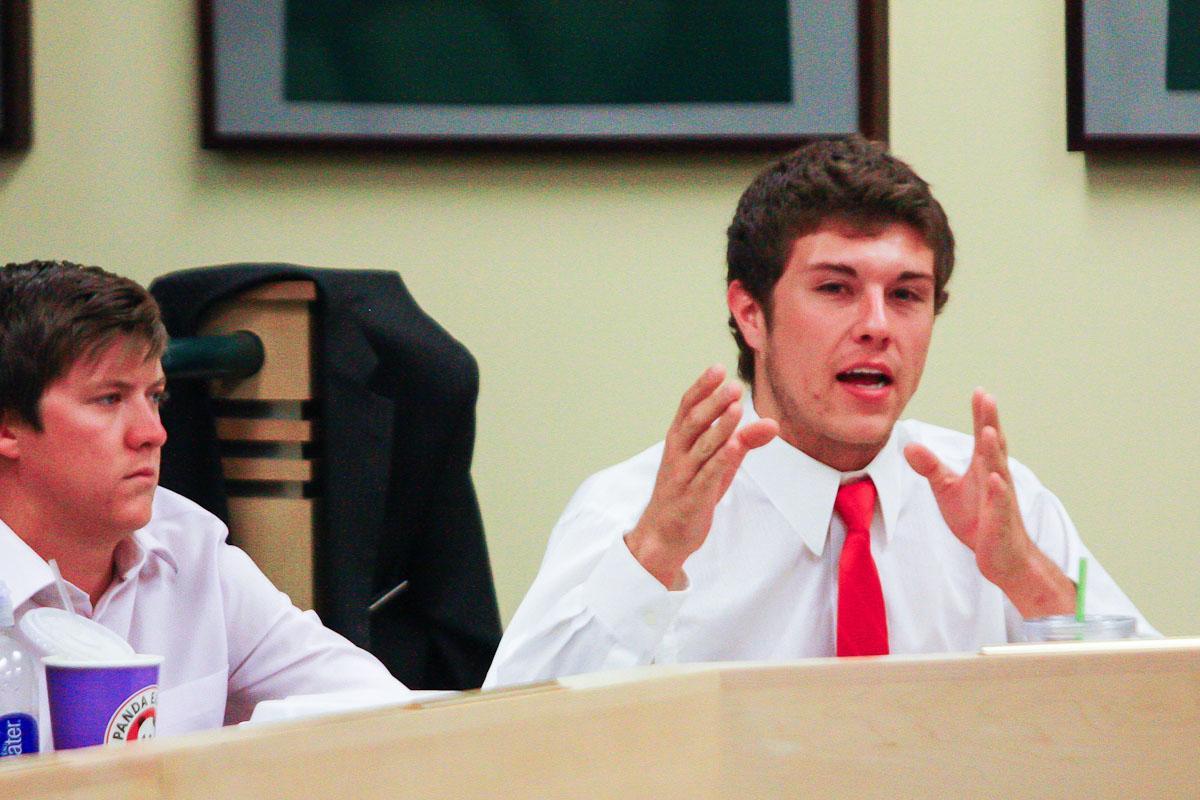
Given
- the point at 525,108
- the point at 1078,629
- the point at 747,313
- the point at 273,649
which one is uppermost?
the point at 525,108

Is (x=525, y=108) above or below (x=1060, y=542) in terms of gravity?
above

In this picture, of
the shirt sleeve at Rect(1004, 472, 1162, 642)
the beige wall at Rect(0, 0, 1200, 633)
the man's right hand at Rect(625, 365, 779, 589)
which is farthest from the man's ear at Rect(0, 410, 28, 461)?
the shirt sleeve at Rect(1004, 472, 1162, 642)

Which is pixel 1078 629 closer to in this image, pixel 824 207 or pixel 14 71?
pixel 824 207

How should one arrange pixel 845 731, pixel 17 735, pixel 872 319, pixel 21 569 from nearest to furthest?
pixel 845 731 → pixel 17 735 → pixel 21 569 → pixel 872 319

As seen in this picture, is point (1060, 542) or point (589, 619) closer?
point (589, 619)

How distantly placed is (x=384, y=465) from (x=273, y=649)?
0.78 feet

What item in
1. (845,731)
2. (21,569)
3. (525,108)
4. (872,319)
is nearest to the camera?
(845,731)

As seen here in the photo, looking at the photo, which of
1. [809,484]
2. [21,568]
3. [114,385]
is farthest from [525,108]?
[21,568]

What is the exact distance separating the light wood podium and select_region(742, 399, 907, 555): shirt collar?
80 centimetres

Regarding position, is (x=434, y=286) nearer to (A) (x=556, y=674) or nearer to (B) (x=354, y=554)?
(B) (x=354, y=554)

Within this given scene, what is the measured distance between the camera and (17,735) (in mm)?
868

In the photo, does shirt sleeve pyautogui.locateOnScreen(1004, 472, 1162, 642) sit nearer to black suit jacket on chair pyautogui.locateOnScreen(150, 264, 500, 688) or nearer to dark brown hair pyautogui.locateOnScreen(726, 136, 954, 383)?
dark brown hair pyautogui.locateOnScreen(726, 136, 954, 383)

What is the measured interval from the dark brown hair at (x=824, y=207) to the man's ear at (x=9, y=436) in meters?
0.77

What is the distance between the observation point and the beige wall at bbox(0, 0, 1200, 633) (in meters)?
1.92
